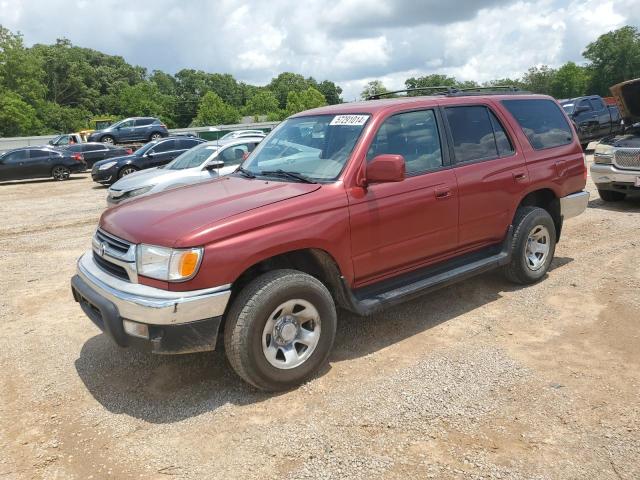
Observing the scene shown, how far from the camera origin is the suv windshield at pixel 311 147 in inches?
155

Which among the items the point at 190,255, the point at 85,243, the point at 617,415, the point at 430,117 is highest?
the point at 430,117

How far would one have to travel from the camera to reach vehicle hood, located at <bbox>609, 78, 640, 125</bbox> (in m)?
8.80

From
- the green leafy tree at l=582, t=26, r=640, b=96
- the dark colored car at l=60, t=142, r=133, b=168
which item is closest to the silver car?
the dark colored car at l=60, t=142, r=133, b=168

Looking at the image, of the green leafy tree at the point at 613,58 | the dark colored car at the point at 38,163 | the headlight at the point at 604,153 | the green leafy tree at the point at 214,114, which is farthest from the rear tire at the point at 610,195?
the green leafy tree at the point at 613,58

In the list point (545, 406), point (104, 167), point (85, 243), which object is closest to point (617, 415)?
point (545, 406)

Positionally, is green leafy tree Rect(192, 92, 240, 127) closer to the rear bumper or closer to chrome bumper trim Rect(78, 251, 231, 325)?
the rear bumper

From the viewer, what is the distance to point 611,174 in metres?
8.80

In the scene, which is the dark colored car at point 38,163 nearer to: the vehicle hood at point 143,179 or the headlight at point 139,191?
the vehicle hood at point 143,179

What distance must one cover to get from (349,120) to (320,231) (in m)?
1.14

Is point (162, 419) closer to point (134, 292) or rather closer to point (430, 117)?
point (134, 292)

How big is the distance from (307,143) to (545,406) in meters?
2.65

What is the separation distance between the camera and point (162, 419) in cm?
330

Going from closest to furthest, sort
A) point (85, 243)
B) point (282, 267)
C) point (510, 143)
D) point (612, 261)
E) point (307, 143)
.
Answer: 1. point (282, 267)
2. point (307, 143)
3. point (510, 143)
4. point (612, 261)
5. point (85, 243)

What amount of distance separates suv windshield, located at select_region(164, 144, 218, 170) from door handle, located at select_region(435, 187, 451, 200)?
726 centimetres
